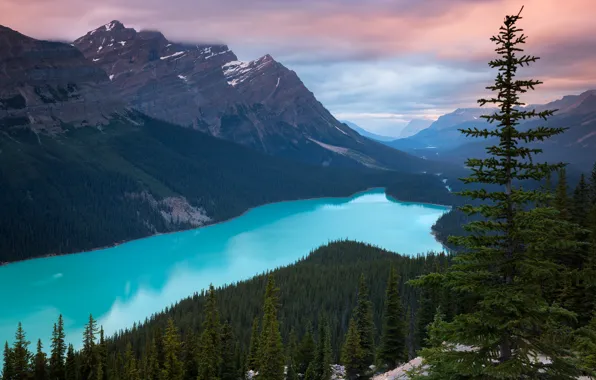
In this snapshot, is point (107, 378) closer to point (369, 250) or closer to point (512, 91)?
point (512, 91)

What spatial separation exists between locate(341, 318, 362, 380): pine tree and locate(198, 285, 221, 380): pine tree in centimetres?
1457

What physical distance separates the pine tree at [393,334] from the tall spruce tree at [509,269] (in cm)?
3948

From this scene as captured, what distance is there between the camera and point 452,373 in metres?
13.9

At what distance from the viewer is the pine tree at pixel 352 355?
49.7 metres

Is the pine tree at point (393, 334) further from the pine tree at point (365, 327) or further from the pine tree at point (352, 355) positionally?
the pine tree at point (352, 355)

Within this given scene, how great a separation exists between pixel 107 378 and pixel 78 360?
617cm

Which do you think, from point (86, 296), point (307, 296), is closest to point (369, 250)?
point (307, 296)

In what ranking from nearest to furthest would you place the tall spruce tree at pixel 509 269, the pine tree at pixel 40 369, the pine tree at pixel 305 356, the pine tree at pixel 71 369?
the tall spruce tree at pixel 509 269
the pine tree at pixel 305 356
the pine tree at pixel 40 369
the pine tree at pixel 71 369

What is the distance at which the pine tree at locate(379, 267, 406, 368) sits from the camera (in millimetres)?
51688

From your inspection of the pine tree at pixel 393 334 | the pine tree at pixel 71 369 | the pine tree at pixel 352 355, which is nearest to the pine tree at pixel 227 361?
the pine tree at pixel 352 355

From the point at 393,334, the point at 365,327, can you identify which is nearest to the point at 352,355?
the point at 365,327

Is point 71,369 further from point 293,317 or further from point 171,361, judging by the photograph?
point 293,317

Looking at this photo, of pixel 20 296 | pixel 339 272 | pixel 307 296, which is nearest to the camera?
pixel 307 296

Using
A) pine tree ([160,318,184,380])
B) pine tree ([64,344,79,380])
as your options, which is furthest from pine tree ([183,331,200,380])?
pine tree ([64,344,79,380])
